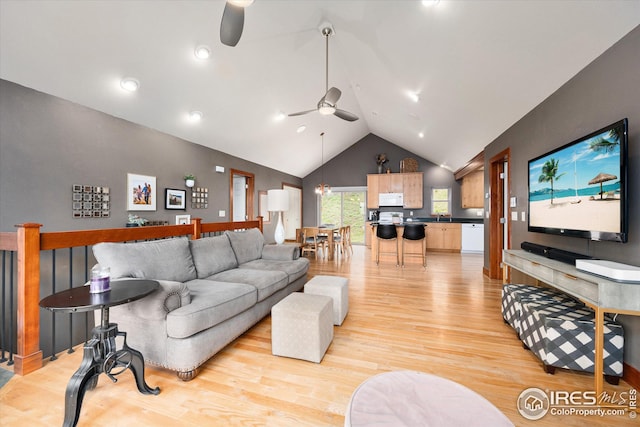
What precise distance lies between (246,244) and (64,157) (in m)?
2.20

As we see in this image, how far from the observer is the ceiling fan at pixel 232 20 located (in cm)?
170

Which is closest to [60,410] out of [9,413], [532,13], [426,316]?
[9,413]

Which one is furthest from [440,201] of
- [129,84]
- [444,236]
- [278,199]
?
[129,84]

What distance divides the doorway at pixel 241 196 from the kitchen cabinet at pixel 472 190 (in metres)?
6.07

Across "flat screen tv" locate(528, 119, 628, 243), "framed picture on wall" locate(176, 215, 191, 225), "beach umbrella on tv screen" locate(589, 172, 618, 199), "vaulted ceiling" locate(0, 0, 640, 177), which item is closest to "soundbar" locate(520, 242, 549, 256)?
"flat screen tv" locate(528, 119, 628, 243)

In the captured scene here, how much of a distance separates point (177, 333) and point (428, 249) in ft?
24.1

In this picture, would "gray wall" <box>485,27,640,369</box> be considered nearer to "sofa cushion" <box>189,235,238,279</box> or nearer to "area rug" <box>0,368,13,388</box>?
"sofa cushion" <box>189,235,238,279</box>

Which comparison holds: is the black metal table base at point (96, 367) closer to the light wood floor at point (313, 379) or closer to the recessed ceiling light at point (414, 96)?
the light wood floor at point (313, 379)

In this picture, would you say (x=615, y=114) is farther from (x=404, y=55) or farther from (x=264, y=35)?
(x=264, y=35)

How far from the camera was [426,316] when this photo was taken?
292 centimetres

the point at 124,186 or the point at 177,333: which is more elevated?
the point at 124,186

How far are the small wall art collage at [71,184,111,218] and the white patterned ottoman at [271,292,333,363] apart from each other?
2645 mm

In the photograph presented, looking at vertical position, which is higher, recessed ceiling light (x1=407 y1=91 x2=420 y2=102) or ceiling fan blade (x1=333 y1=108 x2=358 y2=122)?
recessed ceiling light (x1=407 y1=91 x2=420 y2=102)

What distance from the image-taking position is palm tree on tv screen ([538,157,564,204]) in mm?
2387
